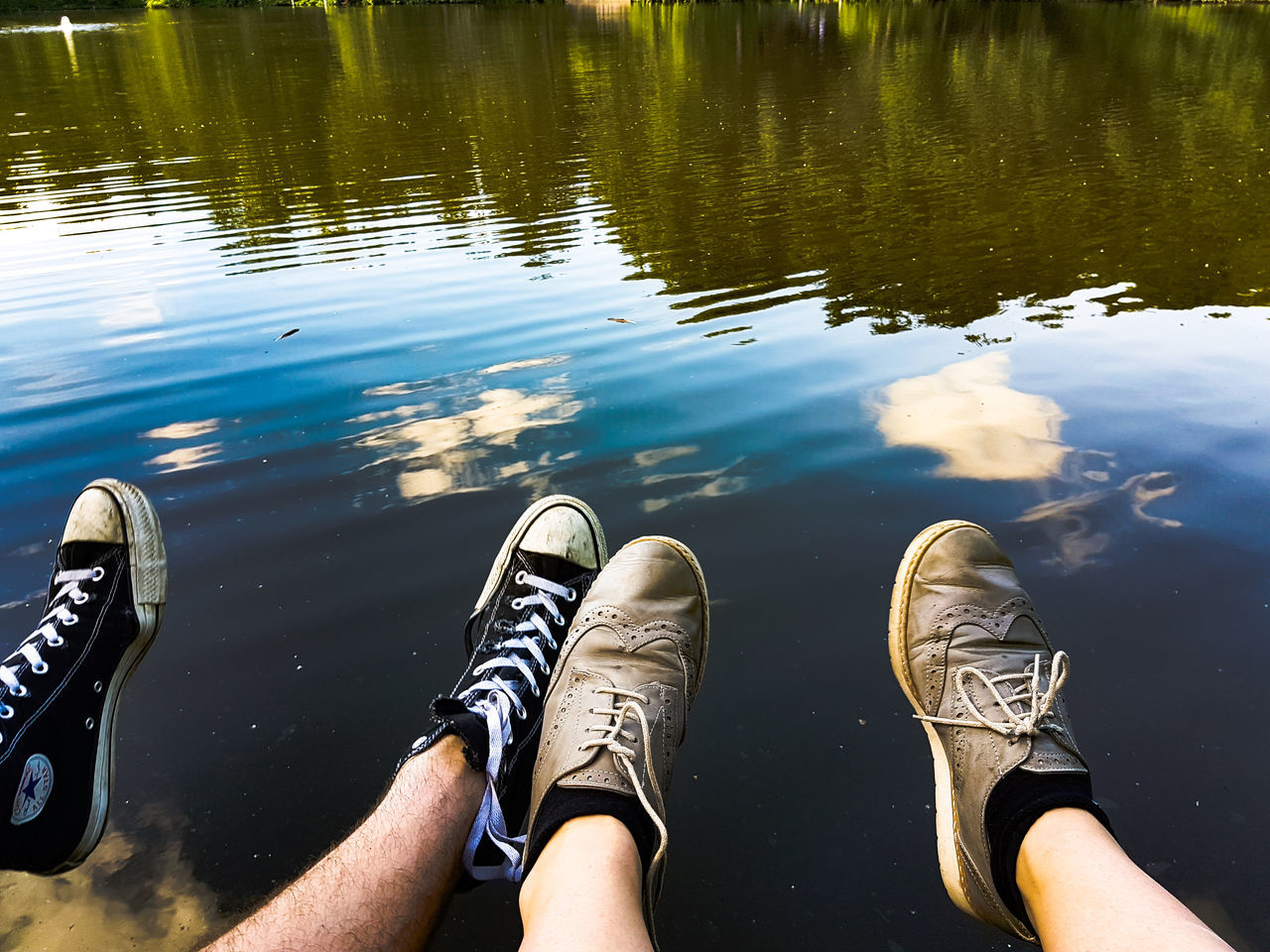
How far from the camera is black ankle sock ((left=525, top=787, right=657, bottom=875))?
5.55 feet

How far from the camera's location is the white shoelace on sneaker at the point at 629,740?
5.44ft

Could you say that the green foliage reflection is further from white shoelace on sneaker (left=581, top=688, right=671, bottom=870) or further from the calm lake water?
white shoelace on sneaker (left=581, top=688, right=671, bottom=870)

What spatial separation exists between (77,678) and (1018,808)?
8.55ft

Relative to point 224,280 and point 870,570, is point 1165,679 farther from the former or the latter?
point 224,280

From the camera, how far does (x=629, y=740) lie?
1.91 metres

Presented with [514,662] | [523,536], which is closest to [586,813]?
[514,662]

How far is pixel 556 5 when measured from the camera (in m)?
57.1

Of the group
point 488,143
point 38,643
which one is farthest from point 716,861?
point 488,143

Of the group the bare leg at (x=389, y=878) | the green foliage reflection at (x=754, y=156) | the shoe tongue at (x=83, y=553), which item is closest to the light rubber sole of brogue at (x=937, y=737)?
the bare leg at (x=389, y=878)

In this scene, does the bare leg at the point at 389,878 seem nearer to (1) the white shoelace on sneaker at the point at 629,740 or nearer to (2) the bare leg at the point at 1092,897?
(1) the white shoelace on sneaker at the point at 629,740

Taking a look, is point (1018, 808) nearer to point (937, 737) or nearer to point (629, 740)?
point (937, 737)

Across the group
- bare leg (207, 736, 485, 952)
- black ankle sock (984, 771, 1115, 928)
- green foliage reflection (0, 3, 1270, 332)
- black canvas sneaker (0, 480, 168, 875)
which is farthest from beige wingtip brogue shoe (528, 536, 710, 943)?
green foliage reflection (0, 3, 1270, 332)

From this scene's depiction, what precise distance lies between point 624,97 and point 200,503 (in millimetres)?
17768

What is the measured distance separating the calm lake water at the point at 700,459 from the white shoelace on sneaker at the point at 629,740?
335 mm
